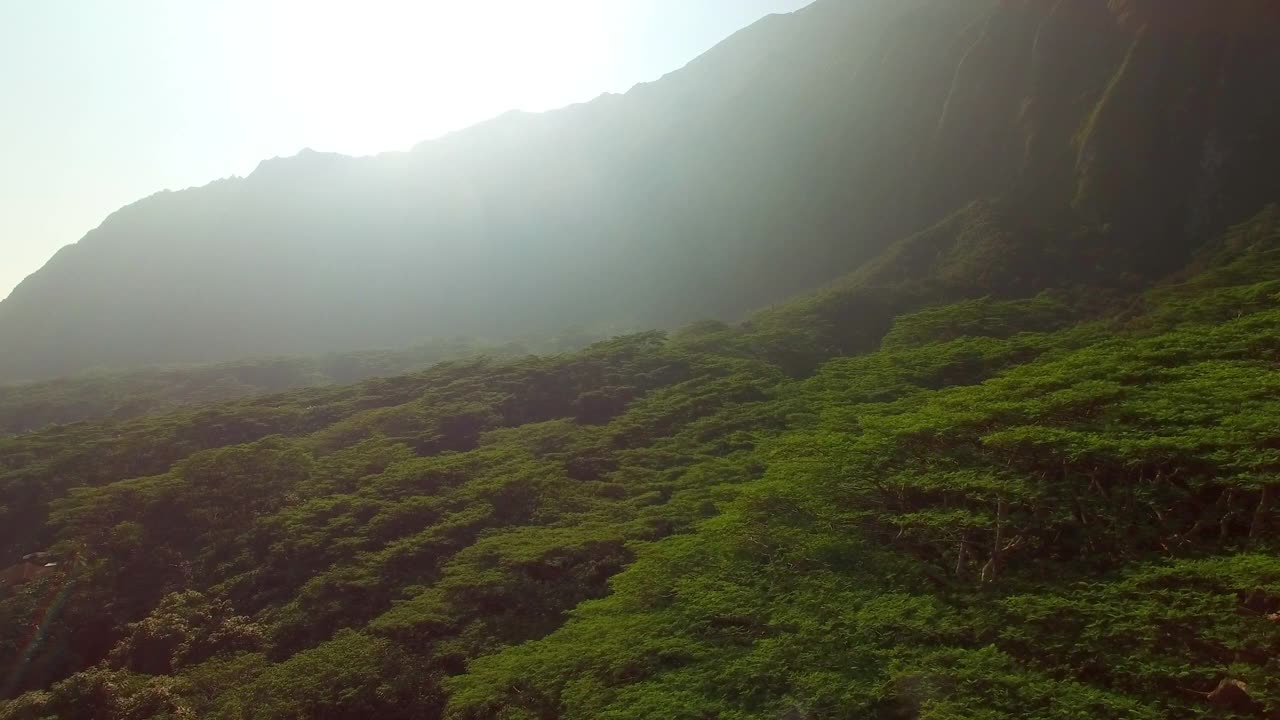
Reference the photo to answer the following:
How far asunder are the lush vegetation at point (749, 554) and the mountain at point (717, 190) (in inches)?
814

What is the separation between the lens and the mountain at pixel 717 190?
152 ft

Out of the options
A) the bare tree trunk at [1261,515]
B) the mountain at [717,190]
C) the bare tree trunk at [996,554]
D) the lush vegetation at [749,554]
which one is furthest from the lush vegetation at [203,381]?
the bare tree trunk at [1261,515]

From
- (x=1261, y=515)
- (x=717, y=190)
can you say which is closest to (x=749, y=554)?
(x=1261, y=515)

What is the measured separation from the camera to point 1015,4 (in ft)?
197

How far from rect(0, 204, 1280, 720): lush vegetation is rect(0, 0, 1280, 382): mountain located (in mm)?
20683

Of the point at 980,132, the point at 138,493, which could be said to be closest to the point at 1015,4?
the point at 980,132

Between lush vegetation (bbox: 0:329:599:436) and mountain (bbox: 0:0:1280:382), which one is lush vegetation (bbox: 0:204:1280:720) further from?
lush vegetation (bbox: 0:329:599:436)

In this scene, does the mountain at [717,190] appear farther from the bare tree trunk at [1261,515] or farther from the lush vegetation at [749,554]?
the bare tree trunk at [1261,515]

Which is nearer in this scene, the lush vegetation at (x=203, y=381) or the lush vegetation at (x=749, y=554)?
the lush vegetation at (x=749, y=554)

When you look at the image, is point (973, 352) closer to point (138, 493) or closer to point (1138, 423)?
point (1138, 423)

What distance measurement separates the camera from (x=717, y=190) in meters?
95.5

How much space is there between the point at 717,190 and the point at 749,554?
3383 inches

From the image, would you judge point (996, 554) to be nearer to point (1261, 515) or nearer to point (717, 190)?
point (1261, 515)

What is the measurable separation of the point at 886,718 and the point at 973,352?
16.4m
